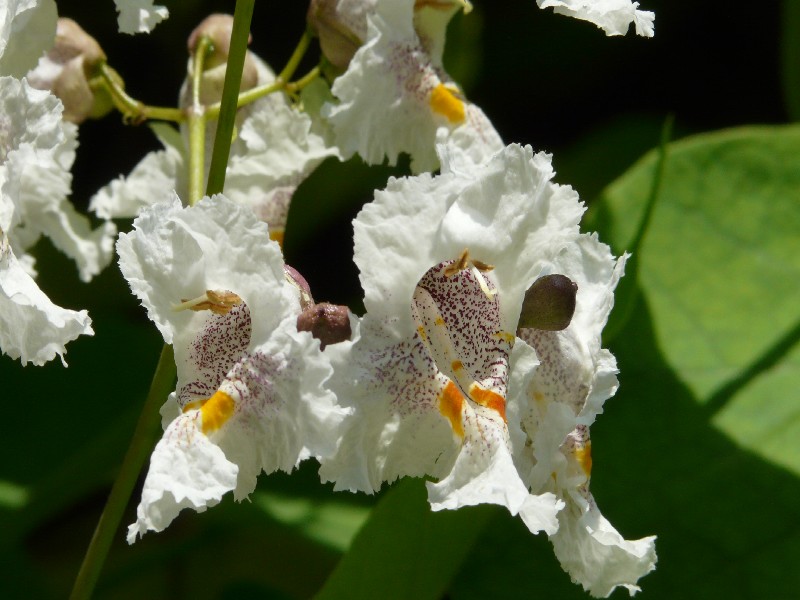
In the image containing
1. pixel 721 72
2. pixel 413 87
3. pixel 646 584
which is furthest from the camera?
pixel 721 72

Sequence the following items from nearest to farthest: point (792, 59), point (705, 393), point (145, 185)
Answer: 1. point (145, 185)
2. point (705, 393)
3. point (792, 59)

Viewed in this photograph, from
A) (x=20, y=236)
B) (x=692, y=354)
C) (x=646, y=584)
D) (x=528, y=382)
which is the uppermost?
(x=528, y=382)

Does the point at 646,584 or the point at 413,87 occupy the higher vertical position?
the point at 413,87

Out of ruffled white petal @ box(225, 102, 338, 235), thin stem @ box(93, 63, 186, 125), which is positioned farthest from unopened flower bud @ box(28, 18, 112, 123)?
ruffled white petal @ box(225, 102, 338, 235)

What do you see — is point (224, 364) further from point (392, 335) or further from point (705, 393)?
point (705, 393)

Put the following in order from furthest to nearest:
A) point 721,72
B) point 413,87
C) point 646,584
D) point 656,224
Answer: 1. point 721,72
2. point 656,224
3. point 646,584
4. point 413,87

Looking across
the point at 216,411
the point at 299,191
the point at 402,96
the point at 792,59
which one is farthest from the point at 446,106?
the point at 792,59

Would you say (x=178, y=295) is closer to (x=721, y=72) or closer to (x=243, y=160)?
(x=243, y=160)

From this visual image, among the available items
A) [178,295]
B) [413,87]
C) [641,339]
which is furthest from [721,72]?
[178,295]
